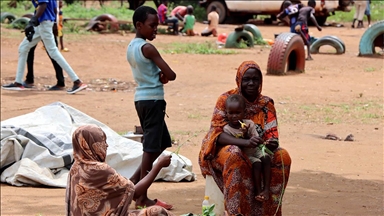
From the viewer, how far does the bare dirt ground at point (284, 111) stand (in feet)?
19.2

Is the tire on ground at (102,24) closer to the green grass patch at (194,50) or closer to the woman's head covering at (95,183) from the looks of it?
the green grass patch at (194,50)

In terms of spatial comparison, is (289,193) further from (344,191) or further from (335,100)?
(335,100)

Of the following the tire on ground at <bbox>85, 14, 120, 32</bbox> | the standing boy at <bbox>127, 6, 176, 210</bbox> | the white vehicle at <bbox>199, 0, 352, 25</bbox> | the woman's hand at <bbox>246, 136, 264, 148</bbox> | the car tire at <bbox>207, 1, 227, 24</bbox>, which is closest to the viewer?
the woman's hand at <bbox>246, 136, 264, 148</bbox>

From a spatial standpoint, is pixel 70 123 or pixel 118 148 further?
pixel 70 123

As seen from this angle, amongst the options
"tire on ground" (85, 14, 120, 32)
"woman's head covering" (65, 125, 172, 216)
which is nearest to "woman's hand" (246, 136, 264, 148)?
"woman's head covering" (65, 125, 172, 216)

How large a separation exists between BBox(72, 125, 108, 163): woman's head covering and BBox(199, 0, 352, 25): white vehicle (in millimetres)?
22348

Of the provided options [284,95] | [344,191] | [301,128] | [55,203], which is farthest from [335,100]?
[55,203]

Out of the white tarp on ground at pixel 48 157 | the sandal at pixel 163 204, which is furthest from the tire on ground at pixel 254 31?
the sandal at pixel 163 204

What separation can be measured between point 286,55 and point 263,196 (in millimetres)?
9163

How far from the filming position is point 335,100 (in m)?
10.6

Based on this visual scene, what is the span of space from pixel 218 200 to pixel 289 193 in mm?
1268

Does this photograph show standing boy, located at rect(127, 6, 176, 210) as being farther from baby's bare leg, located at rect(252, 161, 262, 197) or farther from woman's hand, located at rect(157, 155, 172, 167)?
woman's hand, located at rect(157, 155, 172, 167)

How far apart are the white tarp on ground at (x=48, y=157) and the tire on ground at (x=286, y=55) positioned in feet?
23.3

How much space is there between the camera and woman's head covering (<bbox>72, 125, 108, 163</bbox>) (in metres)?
3.68
